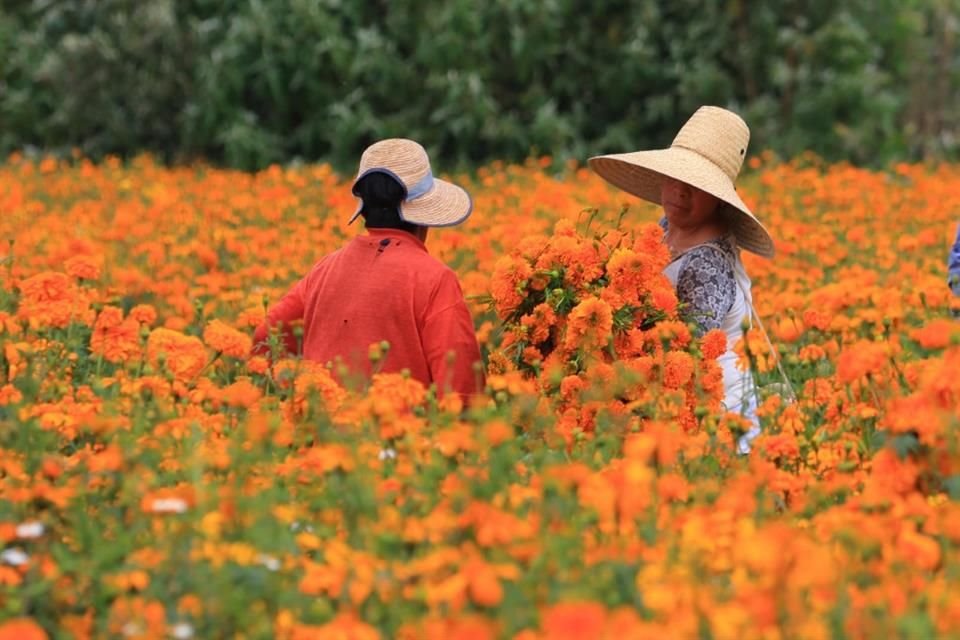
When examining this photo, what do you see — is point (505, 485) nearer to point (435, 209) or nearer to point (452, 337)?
point (452, 337)

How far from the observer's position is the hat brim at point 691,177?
4516mm

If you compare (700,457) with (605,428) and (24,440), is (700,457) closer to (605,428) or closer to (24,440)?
(605,428)

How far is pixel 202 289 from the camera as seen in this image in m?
5.94

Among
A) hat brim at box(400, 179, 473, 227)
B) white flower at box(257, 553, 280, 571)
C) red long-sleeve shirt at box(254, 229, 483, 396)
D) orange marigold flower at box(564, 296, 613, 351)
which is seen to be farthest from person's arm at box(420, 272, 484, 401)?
white flower at box(257, 553, 280, 571)

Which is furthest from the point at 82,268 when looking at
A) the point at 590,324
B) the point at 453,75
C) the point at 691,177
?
the point at 453,75

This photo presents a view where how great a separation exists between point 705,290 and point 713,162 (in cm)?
47

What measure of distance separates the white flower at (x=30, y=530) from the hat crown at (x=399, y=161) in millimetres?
1664

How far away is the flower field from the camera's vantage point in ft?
8.32

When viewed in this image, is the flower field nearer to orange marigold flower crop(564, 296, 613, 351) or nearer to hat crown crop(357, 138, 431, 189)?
orange marigold flower crop(564, 296, 613, 351)

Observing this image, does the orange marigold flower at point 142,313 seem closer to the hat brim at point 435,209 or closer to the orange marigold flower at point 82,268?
the orange marigold flower at point 82,268

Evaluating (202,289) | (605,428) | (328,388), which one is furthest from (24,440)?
(202,289)

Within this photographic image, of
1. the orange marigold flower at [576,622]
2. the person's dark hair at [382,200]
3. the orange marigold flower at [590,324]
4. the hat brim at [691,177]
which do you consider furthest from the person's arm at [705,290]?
the orange marigold flower at [576,622]

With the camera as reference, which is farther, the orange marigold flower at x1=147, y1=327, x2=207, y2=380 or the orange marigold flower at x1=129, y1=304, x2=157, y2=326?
the orange marigold flower at x1=129, y1=304, x2=157, y2=326

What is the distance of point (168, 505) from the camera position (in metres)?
2.76
